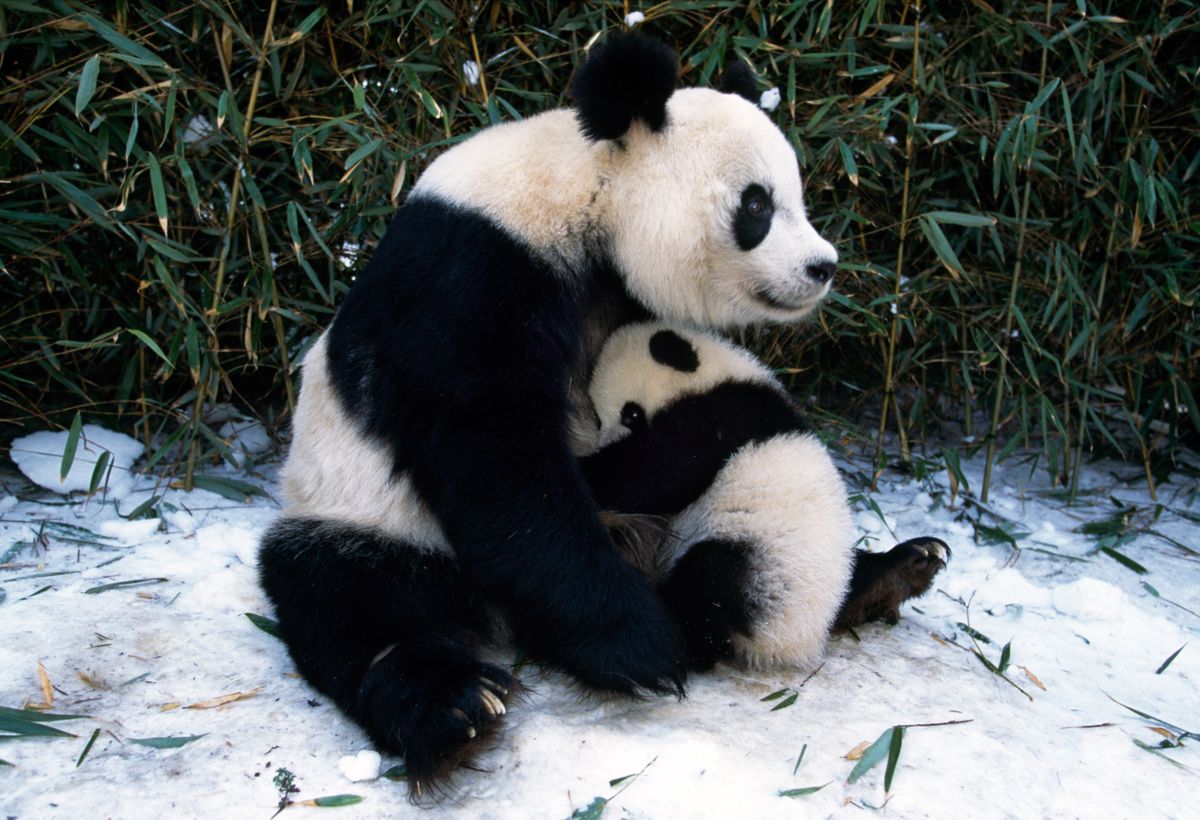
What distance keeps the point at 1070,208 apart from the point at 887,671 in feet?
6.03

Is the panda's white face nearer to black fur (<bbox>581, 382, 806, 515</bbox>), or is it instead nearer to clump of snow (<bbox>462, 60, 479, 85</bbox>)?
black fur (<bbox>581, 382, 806, 515</bbox>)

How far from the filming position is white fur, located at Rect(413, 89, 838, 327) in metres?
1.88

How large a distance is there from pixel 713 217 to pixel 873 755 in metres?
1.03

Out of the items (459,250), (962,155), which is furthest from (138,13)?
(962,155)

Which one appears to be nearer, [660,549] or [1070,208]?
[660,549]

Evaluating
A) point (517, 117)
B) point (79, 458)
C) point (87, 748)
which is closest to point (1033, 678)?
point (87, 748)

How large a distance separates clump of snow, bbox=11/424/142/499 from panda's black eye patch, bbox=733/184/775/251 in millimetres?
1798

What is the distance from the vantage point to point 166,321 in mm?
2854

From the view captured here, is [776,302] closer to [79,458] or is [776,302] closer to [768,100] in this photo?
[768,100]

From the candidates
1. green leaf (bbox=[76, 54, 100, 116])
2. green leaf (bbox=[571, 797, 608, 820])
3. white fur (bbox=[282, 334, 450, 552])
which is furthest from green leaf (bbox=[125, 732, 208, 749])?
green leaf (bbox=[76, 54, 100, 116])

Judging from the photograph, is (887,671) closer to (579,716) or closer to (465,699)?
(579,716)

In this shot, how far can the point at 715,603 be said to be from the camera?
1840mm

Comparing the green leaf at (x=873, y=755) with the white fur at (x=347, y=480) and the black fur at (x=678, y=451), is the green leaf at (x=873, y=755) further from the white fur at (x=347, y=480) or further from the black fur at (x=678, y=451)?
the white fur at (x=347, y=480)

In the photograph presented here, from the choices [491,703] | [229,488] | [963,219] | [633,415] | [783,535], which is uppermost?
[963,219]
